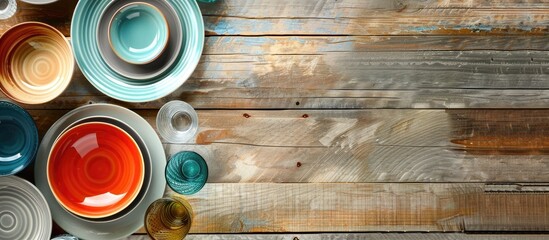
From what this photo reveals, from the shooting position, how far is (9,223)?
61.1 inches

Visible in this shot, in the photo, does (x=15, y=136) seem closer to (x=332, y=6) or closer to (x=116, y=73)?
(x=116, y=73)

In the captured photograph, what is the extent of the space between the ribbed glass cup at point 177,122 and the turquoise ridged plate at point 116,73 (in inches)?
2.4

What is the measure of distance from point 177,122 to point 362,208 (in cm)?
54

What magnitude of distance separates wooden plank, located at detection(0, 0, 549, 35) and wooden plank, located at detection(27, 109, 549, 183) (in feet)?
0.71

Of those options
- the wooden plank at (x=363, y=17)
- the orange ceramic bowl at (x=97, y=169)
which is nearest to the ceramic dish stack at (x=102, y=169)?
the orange ceramic bowl at (x=97, y=169)

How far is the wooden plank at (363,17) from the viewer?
5.24ft

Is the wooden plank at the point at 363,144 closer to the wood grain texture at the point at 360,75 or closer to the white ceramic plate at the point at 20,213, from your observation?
the wood grain texture at the point at 360,75

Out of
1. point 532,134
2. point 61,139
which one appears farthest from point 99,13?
point 532,134

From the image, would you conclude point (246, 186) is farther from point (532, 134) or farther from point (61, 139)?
point (532, 134)

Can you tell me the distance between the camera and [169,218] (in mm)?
1570

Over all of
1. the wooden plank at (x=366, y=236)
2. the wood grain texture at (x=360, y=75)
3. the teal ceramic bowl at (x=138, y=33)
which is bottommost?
the wooden plank at (x=366, y=236)

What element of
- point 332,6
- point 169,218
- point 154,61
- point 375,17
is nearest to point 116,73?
point 154,61

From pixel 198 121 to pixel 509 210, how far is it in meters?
0.87

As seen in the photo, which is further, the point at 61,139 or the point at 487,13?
the point at 487,13
